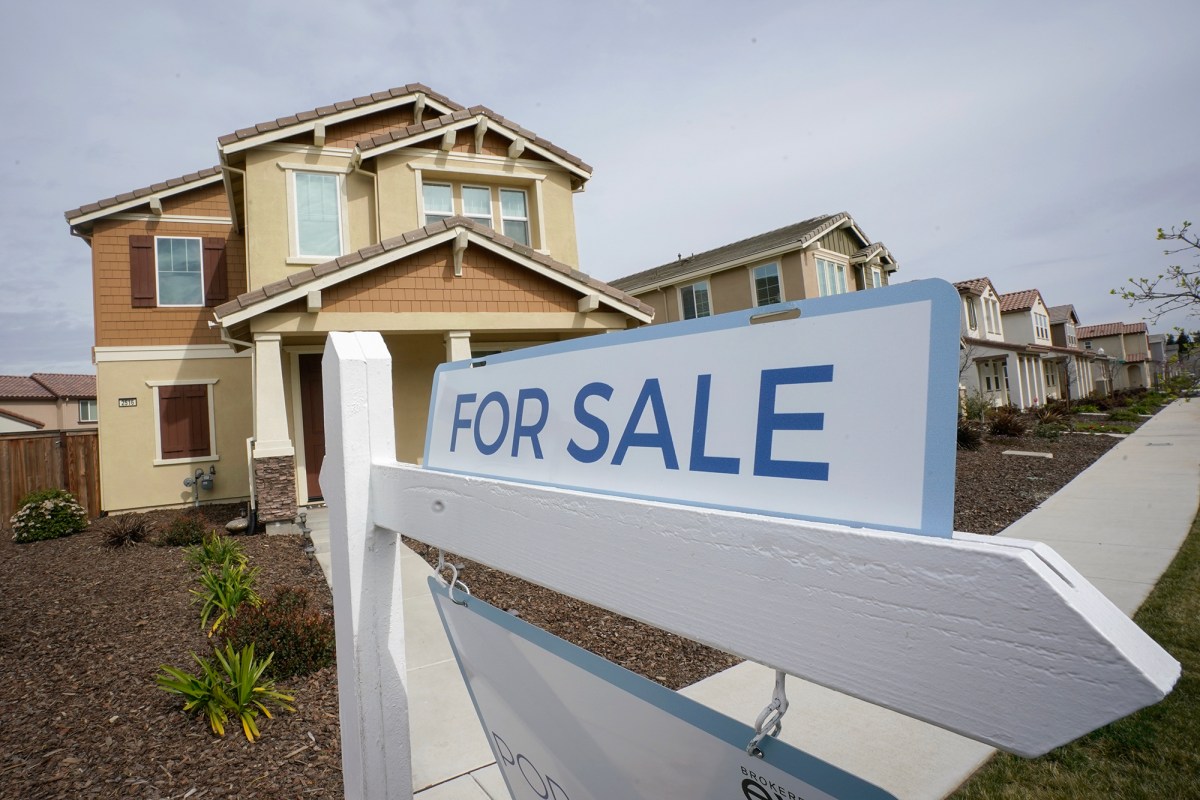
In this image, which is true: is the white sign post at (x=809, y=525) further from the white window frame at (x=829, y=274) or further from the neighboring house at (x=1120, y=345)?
the neighboring house at (x=1120, y=345)

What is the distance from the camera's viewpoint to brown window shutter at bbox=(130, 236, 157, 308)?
13336 millimetres

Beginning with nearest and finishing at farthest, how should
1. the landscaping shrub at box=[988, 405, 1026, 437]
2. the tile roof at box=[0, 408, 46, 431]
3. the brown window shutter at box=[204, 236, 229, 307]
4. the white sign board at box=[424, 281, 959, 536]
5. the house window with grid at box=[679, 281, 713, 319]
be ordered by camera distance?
1. the white sign board at box=[424, 281, 959, 536]
2. the brown window shutter at box=[204, 236, 229, 307]
3. the landscaping shrub at box=[988, 405, 1026, 437]
4. the house window with grid at box=[679, 281, 713, 319]
5. the tile roof at box=[0, 408, 46, 431]

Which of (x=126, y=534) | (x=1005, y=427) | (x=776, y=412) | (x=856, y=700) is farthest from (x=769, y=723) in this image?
(x=1005, y=427)

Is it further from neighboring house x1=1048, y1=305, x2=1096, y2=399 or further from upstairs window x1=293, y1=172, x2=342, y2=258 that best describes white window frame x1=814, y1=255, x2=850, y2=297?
neighboring house x1=1048, y1=305, x2=1096, y2=399

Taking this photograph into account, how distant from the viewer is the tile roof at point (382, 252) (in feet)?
29.8

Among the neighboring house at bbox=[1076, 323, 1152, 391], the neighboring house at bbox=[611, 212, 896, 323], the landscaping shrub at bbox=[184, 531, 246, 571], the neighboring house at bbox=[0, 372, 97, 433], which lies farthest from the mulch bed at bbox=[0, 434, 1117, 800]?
the neighboring house at bbox=[1076, 323, 1152, 391]

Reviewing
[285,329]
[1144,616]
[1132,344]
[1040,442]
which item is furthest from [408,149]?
[1132,344]

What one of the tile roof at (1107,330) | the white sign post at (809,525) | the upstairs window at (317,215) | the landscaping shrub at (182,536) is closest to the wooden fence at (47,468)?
the landscaping shrub at (182,536)

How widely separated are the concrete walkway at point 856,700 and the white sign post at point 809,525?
272 centimetres

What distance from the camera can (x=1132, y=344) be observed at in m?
52.4

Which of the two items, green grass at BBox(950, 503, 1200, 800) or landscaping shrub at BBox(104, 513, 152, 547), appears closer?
green grass at BBox(950, 503, 1200, 800)

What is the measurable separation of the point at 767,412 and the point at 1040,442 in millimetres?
18600

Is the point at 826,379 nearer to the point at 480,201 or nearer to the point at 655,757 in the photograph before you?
the point at 655,757

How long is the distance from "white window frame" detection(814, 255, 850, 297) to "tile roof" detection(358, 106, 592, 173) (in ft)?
38.0
